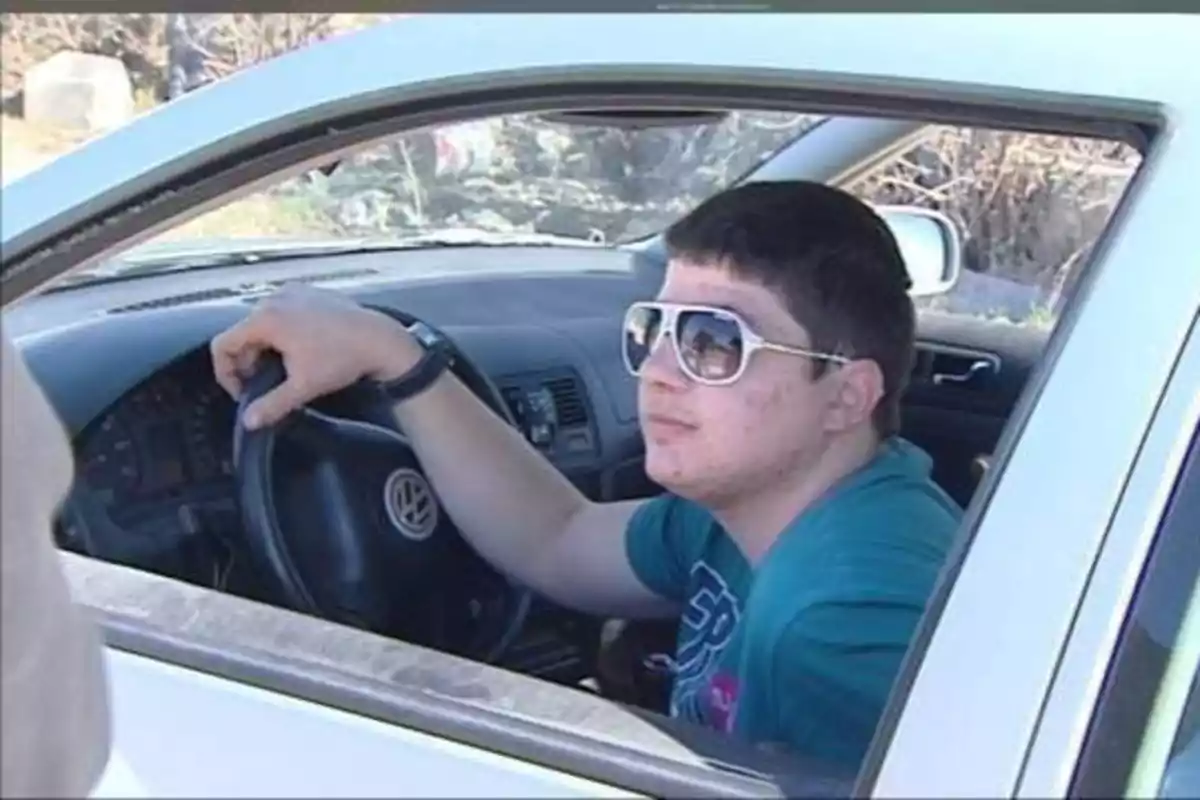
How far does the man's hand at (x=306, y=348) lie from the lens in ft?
7.43

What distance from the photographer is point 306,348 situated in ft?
7.41

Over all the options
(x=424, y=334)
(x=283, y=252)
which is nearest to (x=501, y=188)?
(x=283, y=252)

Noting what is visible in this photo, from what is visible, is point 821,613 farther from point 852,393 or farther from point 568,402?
point 568,402

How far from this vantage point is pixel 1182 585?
1514 millimetres

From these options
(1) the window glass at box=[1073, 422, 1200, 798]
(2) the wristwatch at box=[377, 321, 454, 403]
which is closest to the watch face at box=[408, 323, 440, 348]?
(2) the wristwatch at box=[377, 321, 454, 403]

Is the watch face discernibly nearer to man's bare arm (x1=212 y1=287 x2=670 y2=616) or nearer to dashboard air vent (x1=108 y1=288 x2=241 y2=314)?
man's bare arm (x1=212 y1=287 x2=670 y2=616)

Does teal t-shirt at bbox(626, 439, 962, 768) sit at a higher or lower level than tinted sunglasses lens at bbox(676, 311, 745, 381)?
lower

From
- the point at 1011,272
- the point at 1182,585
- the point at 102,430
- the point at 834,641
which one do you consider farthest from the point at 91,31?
the point at 1182,585

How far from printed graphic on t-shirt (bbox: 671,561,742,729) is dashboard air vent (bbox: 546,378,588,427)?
1.95 ft

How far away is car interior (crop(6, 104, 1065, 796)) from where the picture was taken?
7.57 ft

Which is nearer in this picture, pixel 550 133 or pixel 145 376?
pixel 145 376

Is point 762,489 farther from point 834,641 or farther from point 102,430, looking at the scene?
point 102,430

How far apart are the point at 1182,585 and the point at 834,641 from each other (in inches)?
14.3

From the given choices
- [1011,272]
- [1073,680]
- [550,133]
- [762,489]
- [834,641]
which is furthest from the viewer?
[1011,272]
